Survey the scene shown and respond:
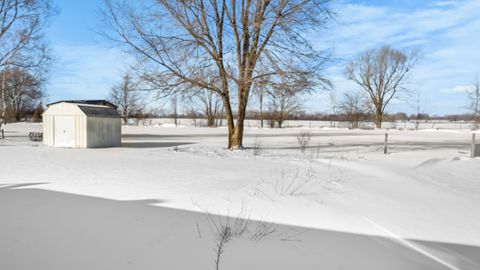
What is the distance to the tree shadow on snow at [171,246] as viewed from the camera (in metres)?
2.91

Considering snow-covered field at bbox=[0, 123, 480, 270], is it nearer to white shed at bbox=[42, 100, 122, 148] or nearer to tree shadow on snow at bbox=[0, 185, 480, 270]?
tree shadow on snow at bbox=[0, 185, 480, 270]

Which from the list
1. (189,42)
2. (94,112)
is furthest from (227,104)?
(94,112)

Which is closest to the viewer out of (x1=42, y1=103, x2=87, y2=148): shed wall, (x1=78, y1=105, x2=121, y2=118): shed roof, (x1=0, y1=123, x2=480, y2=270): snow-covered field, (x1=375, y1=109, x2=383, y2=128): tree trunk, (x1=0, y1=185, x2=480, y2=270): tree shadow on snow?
(x1=0, y1=185, x2=480, y2=270): tree shadow on snow

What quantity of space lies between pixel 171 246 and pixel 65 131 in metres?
13.3

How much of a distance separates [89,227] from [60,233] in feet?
1.02

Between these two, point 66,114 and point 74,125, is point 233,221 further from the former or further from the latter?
point 66,114

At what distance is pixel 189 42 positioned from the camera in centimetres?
1273

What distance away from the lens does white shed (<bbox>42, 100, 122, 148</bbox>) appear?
543 inches

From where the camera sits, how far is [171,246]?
128 inches

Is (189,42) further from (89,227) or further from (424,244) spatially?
(424,244)

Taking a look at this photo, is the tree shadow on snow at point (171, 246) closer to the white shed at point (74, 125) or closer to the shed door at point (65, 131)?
the white shed at point (74, 125)

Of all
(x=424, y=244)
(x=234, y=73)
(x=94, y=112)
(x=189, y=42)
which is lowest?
(x=424, y=244)

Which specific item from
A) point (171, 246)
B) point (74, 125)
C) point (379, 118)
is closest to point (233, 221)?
point (171, 246)

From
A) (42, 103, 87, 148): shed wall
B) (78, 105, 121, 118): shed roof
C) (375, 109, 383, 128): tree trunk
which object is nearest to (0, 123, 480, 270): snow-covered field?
(42, 103, 87, 148): shed wall
